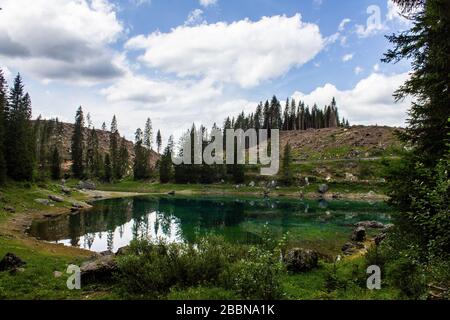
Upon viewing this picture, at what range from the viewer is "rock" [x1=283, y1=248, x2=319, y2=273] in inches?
860

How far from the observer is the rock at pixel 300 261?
2184cm

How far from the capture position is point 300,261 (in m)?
22.0

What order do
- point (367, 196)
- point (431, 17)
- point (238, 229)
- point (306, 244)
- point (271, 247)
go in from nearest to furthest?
point (271, 247) < point (431, 17) < point (306, 244) < point (238, 229) < point (367, 196)

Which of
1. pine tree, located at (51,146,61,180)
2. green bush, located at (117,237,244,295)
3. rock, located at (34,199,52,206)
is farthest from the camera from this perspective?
pine tree, located at (51,146,61,180)

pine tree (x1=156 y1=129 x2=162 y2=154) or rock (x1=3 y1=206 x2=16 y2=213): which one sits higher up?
pine tree (x1=156 y1=129 x2=162 y2=154)

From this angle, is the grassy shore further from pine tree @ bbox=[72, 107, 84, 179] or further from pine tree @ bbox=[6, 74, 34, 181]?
pine tree @ bbox=[72, 107, 84, 179]

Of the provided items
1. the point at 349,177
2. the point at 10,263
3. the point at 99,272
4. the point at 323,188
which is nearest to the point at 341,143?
the point at 349,177

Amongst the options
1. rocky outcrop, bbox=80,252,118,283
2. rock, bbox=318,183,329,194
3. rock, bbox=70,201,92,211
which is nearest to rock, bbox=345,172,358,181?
rock, bbox=318,183,329,194

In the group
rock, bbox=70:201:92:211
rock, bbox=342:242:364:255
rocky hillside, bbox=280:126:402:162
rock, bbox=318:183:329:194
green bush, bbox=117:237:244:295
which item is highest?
rocky hillside, bbox=280:126:402:162

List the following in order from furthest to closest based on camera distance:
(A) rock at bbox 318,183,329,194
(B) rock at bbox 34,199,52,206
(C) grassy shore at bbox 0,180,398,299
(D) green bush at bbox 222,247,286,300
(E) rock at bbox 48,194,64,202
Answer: (A) rock at bbox 318,183,329,194 → (E) rock at bbox 48,194,64,202 → (B) rock at bbox 34,199,52,206 → (C) grassy shore at bbox 0,180,398,299 → (D) green bush at bbox 222,247,286,300
